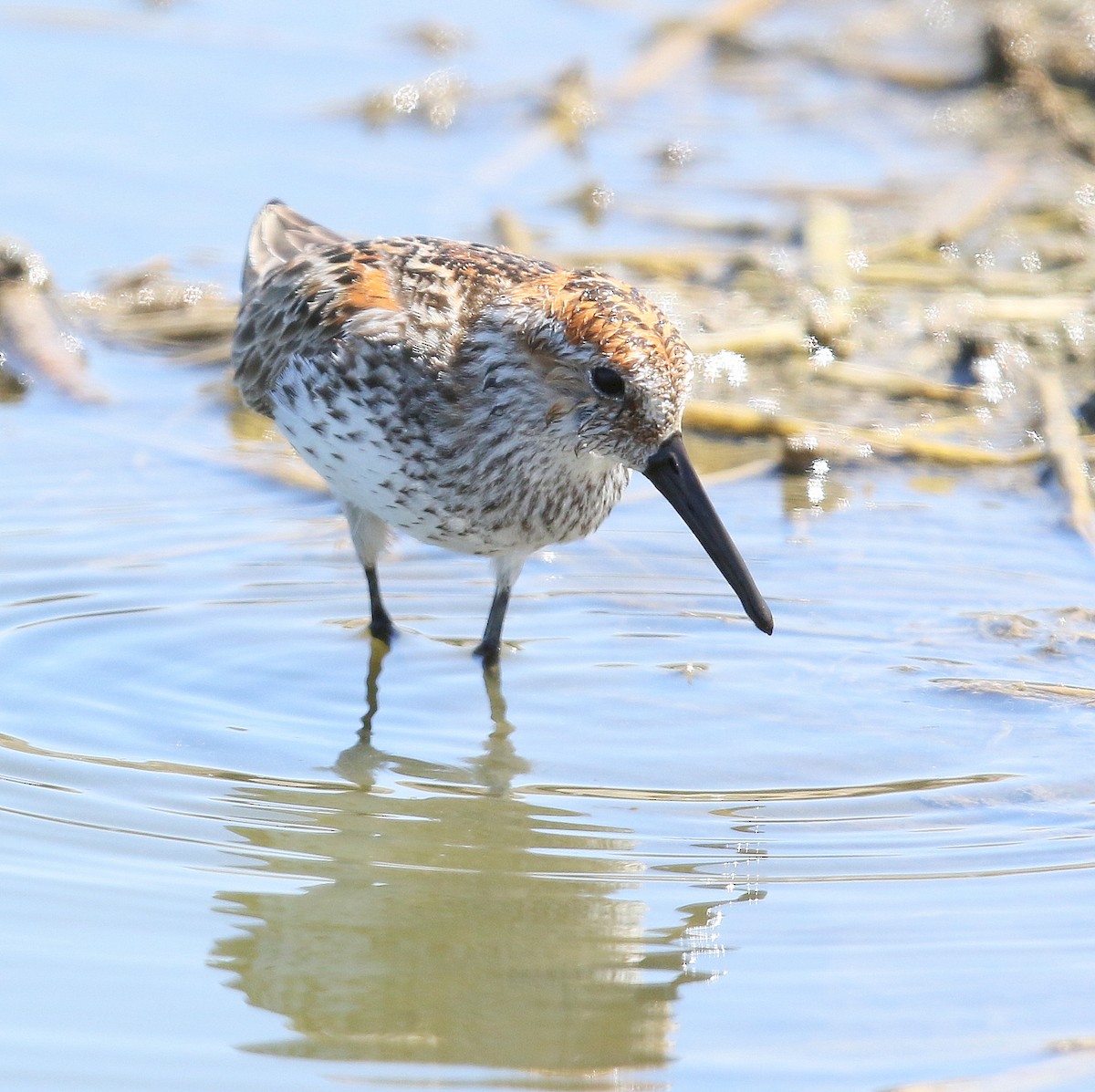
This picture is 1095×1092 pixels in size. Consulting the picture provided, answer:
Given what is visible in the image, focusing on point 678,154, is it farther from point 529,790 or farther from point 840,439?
point 529,790

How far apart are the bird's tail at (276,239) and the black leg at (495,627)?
79.3 inches

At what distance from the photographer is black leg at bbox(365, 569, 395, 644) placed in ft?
24.7

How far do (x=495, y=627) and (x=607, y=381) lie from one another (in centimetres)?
156

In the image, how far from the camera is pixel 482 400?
6.68 m

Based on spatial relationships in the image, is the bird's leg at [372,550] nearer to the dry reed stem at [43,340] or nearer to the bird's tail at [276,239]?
the bird's tail at [276,239]

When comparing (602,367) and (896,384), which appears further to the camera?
(896,384)

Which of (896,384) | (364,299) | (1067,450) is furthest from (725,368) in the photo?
(364,299)

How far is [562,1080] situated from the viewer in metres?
4.48

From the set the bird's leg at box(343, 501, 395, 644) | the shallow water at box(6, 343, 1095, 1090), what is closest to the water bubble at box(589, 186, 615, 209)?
the shallow water at box(6, 343, 1095, 1090)

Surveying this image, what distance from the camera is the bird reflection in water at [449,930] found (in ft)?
15.3

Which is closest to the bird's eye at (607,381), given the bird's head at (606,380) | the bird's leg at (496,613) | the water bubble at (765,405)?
the bird's head at (606,380)

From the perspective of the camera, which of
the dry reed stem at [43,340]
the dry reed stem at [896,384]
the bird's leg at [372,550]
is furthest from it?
the dry reed stem at [896,384]

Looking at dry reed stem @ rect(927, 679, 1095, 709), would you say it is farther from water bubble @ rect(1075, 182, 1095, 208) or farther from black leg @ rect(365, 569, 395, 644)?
water bubble @ rect(1075, 182, 1095, 208)

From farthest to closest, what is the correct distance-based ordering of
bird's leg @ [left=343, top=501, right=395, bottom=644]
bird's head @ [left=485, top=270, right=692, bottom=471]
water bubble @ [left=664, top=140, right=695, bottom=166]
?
water bubble @ [left=664, top=140, right=695, bottom=166] < bird's leg @ [left=343, top=501, right=395, bottom=644] < bird's head @ [left=485, top=270, right=692, bottom=471]
